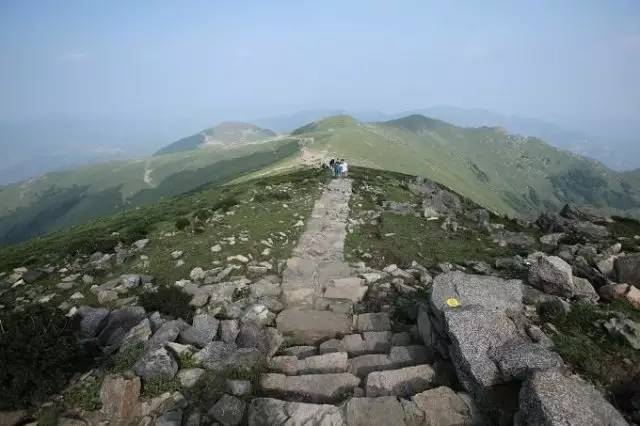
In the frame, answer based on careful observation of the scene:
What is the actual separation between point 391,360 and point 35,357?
8367 millimetres

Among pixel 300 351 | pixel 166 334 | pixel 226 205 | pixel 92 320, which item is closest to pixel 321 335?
pixel 300 351

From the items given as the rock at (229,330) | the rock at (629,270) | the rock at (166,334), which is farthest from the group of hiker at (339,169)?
the rock at (166,334)

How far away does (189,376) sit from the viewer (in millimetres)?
9281

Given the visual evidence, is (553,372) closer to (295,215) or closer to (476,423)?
(476,423)

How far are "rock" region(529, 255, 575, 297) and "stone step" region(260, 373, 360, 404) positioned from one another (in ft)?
23.9

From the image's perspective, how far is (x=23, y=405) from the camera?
8.24 m

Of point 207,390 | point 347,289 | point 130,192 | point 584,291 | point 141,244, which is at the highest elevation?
point 584,291

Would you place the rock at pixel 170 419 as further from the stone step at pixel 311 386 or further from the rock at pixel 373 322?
the rock at pixel 373 322

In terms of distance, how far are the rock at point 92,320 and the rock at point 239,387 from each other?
5388mm

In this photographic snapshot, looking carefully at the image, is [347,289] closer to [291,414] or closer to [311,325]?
[311,325]

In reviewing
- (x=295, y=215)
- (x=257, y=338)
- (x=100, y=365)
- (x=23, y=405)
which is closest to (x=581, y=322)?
(x=257, y=338)

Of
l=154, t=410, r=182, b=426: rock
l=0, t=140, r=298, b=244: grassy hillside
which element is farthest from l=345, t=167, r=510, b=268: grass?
l=0, t=140, r=298, b=244: grassy hillside

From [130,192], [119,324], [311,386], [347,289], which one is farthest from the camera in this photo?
[130,192]

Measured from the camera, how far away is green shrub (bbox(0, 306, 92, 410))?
8.29m
